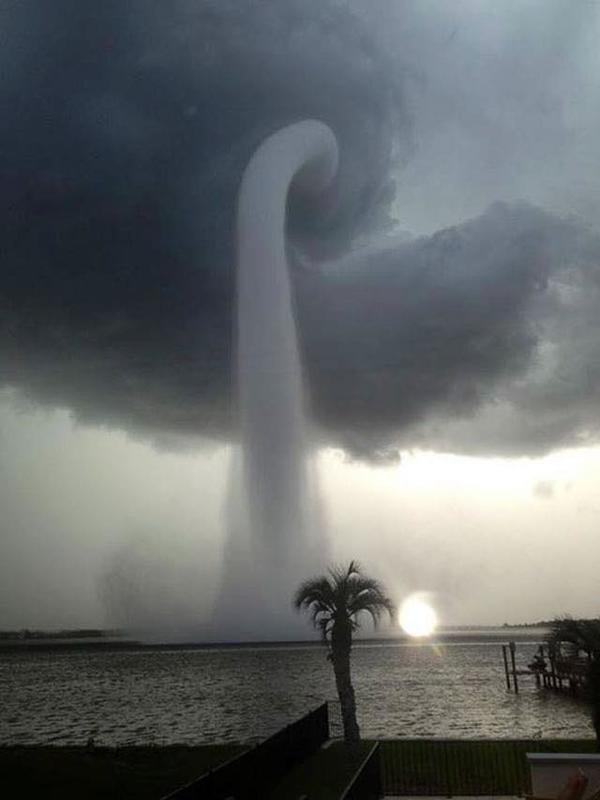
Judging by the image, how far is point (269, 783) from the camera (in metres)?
16.9

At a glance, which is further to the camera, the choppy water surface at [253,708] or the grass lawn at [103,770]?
the choppy water surface at [253,708]

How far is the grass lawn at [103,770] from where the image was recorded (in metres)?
22.4

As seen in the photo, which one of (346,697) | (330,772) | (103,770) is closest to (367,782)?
(330,772)

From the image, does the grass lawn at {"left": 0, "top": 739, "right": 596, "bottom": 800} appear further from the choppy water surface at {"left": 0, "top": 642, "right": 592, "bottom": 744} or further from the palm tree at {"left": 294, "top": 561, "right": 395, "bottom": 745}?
the choppy water surface at {"left": 0, "top": 642, "right": 592, "bottom": 744}

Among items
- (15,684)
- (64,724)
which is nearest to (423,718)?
(64,724)

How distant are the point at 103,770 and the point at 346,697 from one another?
26.9 feet

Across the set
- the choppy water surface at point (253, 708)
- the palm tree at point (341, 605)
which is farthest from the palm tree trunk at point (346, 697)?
the choppy water surface at point (253, 708)

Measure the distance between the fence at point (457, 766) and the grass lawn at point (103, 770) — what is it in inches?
253

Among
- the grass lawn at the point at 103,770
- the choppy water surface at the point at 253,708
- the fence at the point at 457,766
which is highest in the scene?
the fence at the point at 457,766

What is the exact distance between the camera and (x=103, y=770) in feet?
83.4

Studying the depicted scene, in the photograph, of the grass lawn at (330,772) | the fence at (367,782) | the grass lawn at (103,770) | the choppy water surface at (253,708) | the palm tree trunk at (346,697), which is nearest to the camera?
the fence at (367,782)

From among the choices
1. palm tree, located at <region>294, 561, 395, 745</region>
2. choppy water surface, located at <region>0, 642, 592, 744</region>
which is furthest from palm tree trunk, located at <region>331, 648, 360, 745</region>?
choppy water surface, located at <region>0, 642, 592, 744</region>

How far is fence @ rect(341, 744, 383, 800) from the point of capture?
41.2 feet

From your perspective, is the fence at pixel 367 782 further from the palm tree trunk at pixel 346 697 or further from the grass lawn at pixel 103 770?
the palm tree trunk at pixel 346 697
